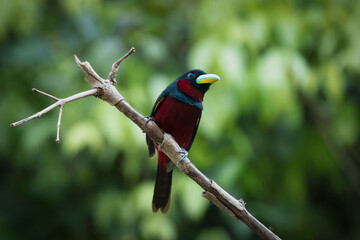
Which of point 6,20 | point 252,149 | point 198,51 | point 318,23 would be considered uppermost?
point 6,20

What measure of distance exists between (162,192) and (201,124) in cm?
118

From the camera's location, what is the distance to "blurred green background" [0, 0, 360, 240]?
3455 millimetres

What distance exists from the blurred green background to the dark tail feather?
40.2 inches

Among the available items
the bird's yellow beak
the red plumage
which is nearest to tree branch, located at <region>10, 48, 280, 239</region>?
the bird's yellow beak

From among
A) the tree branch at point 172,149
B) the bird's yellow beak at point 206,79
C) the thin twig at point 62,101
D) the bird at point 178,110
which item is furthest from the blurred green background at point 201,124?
the thin twig at point 62,101

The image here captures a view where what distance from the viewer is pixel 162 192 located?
227 cm

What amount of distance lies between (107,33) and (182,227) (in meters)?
1.96

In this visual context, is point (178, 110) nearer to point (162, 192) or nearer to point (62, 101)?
point (162, 192)

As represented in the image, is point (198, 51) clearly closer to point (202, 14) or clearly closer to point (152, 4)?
point (202, 14)

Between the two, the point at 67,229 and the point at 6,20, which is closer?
the point at 6,20

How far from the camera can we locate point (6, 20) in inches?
152

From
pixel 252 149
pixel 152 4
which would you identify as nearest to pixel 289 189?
pixel 252 149

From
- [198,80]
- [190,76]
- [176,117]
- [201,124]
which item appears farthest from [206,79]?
[201,124]

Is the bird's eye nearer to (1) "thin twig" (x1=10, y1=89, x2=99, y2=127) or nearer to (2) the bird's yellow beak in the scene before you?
(2) the bird's yellow beak
